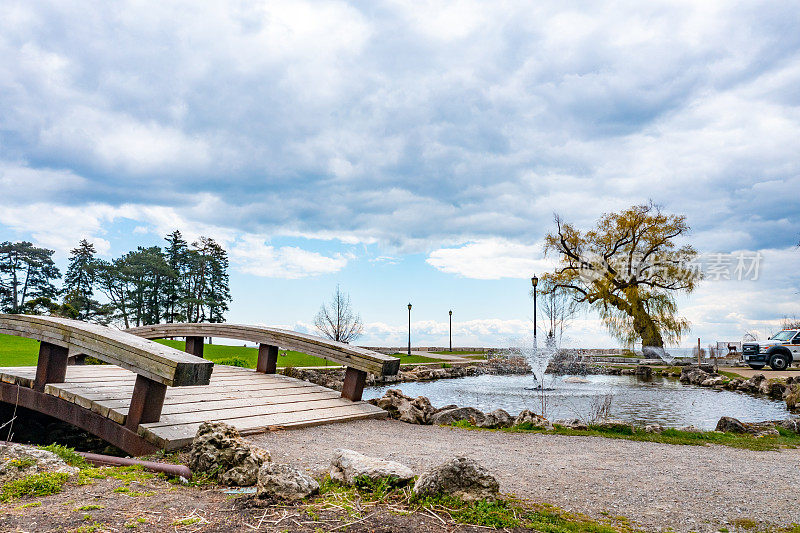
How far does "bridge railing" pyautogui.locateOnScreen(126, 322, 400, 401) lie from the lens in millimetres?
7383

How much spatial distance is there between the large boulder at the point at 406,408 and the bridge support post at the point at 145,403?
3250 mm

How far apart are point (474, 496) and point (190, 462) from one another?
2356mm

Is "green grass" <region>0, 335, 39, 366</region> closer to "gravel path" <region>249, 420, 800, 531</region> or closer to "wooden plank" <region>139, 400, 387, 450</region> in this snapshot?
"wooden plank" <region>139, 400, 387, 450</region>

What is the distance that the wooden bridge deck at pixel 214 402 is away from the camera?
17.7ft

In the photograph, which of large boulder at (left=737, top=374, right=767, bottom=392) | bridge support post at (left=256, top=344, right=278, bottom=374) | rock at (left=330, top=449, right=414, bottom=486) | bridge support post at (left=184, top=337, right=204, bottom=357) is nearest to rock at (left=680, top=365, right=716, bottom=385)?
large boulder at (left=737, top=374, right=767, bottom=392)

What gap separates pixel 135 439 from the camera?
16.7ft

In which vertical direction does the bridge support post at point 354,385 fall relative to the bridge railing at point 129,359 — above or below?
below

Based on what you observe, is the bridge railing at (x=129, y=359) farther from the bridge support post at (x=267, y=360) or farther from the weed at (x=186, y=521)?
the bridge support post at (x=267, y=360)

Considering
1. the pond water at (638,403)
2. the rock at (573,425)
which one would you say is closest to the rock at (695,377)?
the pond water at (638,403)

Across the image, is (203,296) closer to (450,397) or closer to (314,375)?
(314,375)

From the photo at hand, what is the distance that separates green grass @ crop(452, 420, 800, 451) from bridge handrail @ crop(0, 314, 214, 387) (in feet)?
12.3

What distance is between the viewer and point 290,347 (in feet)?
27.3

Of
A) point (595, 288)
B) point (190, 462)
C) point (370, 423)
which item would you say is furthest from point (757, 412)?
point (595, 288)

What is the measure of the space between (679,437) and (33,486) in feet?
23.5
